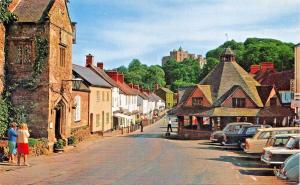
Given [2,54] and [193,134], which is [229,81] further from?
[2,54]

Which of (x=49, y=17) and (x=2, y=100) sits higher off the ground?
(x=49, y=17)

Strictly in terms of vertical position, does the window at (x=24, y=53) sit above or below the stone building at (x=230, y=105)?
above

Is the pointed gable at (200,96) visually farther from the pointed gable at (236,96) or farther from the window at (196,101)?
the pointed gable at (236,96)

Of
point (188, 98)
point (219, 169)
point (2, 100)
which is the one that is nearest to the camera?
point (219, 169)

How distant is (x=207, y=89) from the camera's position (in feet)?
181

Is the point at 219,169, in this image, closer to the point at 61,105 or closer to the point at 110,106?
the point at 61,105

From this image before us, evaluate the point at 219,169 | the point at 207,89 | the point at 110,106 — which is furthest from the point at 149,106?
the point at 219,169

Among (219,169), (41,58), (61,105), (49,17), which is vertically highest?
(49,17)

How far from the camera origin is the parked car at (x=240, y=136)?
1293 inches

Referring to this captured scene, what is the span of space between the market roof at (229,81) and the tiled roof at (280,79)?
4961mm

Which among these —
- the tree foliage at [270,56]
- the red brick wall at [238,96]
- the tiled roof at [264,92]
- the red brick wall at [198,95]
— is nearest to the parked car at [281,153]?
the red brick wall at [238,96]

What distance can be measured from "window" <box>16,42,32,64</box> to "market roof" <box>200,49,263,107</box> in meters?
28.6

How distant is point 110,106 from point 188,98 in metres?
14.9

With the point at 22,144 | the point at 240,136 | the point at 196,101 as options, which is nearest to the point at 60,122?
the point at 22,144
